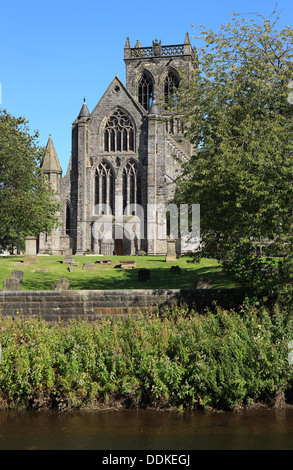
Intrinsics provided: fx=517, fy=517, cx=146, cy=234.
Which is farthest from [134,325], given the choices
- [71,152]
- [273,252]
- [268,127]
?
[71,152]

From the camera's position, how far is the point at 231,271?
1623 cm

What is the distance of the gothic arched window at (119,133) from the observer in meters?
54.7

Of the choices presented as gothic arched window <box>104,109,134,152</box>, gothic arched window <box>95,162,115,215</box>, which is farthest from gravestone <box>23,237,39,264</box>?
gothic arched window <box>104,109,134,152</box>

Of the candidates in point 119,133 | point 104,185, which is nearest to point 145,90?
point 119,133

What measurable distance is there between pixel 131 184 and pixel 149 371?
43250mm

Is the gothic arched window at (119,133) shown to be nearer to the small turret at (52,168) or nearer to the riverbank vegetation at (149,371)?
the small turret at (52,168)

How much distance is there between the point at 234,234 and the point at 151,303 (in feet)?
11.3

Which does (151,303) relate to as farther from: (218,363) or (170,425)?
(170,425)

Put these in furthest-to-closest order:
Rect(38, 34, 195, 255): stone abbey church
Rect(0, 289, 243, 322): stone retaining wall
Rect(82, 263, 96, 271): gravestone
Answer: Rect(38, 34, 195, 255): stone abbey church < Rect(82, 263, 96, 271): gravestone < Rect(0, 289, 243, 322): stone retaining wall

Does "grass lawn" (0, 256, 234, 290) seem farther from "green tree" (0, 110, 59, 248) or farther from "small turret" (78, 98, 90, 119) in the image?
"small turret" (78, 98, 90, 119)

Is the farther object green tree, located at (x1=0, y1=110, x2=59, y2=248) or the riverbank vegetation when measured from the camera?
green tree, located at (x1=0, y1=110, x2=59, y2=248)

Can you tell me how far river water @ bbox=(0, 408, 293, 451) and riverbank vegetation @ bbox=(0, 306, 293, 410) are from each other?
38cm

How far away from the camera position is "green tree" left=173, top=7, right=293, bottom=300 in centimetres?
1536

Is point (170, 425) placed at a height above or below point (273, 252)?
below
